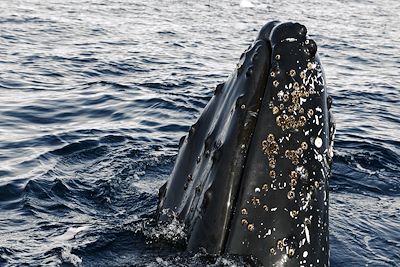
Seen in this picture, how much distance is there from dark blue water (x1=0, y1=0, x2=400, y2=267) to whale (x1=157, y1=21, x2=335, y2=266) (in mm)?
275

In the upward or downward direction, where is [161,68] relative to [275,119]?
downward

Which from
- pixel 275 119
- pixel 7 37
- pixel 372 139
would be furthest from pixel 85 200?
pixel 7 37

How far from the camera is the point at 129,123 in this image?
12195 mm

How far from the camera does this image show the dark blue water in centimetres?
672

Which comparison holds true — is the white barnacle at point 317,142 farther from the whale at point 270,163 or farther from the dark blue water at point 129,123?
the dark blue water at point 129,123

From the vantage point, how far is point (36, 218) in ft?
24.7

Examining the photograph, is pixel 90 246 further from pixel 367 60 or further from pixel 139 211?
pixel 367 60

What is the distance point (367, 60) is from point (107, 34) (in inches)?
324

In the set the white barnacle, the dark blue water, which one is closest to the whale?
the white barnacle

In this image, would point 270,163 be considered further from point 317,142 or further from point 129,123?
point 129,123

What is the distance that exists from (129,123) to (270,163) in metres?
7.64

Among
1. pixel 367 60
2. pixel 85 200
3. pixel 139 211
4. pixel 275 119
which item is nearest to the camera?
→ pixel 275 119

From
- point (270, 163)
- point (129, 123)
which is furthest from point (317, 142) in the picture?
point (129, 123)

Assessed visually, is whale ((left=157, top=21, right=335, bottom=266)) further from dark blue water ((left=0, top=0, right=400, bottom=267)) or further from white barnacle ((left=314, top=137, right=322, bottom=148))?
dark blue water ((left=0, top=0, right=400, bottom=267))
